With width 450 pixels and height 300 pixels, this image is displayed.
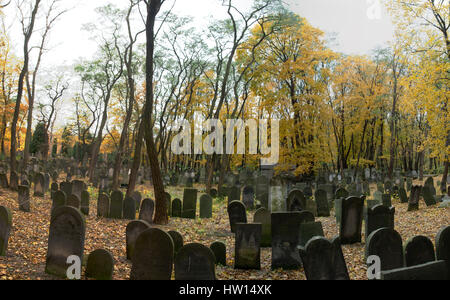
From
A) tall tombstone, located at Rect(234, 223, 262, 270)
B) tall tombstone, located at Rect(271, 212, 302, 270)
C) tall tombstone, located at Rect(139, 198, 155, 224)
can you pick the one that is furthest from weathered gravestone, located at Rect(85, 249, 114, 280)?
tall tombstone, located at Rect(139, 198, 155, 224)

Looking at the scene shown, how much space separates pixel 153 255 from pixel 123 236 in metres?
4.08

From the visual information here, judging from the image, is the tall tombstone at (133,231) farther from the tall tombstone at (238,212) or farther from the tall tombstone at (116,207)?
the tall tombstone at (116,207)

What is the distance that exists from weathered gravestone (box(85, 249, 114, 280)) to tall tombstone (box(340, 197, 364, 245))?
17.2 ft

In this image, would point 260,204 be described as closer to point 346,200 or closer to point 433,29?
point 346,200

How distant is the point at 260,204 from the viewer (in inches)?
532

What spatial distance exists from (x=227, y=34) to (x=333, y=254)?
62.6 feet

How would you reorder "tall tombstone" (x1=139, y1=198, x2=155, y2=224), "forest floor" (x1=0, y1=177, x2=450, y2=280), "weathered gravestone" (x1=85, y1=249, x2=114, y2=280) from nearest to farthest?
"weathered gravestone" (x1=85, y1=249, x2=114, y2=280) < "forest floor" (x1=0, y1=177, x2=450, y2=280) < "tall tombstone" (x1=139, y1=198, x2=155, y2=224)

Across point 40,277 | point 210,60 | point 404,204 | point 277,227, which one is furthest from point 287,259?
point 210,60

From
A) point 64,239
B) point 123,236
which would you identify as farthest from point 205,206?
point 64,239

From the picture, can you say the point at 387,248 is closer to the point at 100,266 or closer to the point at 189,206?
the point at 100,266

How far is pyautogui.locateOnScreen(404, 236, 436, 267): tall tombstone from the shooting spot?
4.92 meters

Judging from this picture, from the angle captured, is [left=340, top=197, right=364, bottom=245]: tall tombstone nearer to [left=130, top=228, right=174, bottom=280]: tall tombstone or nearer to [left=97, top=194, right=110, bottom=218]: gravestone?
[left=130, top=228, right=174, bottom=280]: tall tombstone

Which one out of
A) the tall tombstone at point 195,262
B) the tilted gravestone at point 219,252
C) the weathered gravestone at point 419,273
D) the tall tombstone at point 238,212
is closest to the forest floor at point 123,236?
the tilted gravestone at point 219,252

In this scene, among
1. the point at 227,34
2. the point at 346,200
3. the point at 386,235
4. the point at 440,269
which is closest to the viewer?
the point at 440,269
